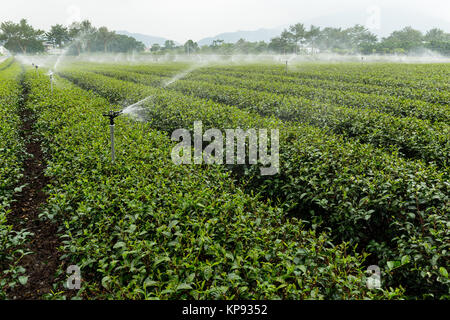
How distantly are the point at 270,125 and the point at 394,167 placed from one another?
2.88 metres

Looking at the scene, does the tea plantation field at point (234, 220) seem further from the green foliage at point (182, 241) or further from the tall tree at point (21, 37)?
the tall tree at point (21, 37)

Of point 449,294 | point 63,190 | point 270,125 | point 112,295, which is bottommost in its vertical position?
point 449,294

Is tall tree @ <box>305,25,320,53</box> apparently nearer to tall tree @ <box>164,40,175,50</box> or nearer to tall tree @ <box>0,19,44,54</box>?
tall tree @ <box>164,40,175,50</box>

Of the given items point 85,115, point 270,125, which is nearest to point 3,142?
point 85,115

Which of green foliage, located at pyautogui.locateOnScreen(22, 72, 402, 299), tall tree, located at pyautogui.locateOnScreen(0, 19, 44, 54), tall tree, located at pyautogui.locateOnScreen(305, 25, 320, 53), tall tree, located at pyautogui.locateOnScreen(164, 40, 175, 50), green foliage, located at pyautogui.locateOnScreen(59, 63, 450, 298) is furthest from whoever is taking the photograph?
tall tree, located at pyautogui.locateOnScreen(164, 40, 175, 50)

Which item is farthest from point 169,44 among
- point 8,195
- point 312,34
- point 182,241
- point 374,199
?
point 182,241

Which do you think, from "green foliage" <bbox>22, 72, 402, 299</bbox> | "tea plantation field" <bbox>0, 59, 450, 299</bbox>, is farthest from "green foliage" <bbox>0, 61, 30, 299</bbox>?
"green foliage" <bbox>22, 72, 402, 299</bbox>

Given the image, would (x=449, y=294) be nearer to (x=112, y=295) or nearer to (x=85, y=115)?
(x=112, y=295)

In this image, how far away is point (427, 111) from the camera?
8258mm

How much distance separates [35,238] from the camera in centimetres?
391

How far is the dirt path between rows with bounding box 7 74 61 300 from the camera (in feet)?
9.89

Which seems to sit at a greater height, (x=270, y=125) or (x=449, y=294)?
(x=270, y=125)

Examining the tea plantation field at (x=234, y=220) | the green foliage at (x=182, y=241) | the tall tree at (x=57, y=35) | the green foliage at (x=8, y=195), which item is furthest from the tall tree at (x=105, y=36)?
the green foliage at (x=182, y=241)

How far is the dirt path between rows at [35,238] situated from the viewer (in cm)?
301
